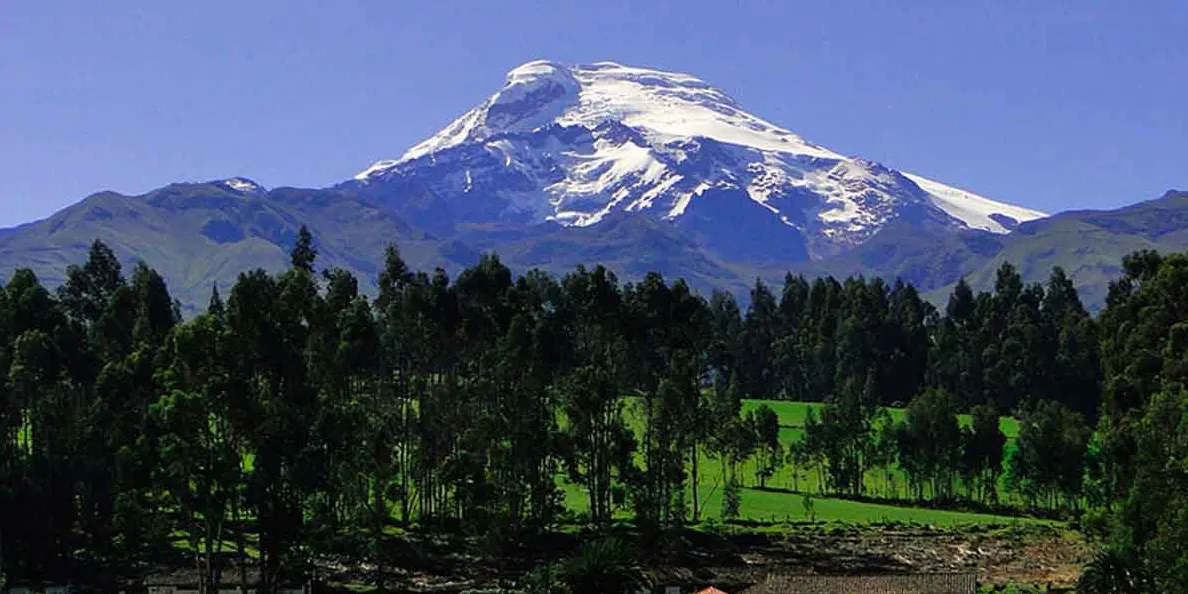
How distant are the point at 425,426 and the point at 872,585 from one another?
126 ft

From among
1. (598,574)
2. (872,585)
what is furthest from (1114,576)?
(598,574)

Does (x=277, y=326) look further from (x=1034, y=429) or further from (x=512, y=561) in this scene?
(x=1034, y=429)

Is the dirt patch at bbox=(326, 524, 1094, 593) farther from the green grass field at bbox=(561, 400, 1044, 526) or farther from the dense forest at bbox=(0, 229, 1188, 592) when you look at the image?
the green grass field at bbox=(561, 400, 1044, 526)

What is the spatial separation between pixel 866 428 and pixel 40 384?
260 feet

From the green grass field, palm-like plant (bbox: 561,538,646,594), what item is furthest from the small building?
the green grass field

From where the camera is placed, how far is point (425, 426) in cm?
10656

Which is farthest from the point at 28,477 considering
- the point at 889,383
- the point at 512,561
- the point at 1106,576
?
the point at 889,383

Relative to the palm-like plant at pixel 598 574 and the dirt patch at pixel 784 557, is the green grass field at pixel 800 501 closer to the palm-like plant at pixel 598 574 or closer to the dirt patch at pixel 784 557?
the dirt patch at pixel 784 557

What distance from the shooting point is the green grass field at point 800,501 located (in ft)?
399

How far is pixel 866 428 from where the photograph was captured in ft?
477

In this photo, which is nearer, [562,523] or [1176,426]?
[1176,426]

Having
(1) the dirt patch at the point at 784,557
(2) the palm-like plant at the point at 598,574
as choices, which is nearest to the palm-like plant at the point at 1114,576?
(1) the dirt patch at the point at 784,557

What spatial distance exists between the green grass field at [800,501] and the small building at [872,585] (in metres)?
36.2

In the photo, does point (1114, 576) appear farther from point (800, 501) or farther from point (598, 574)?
point (800, 501)
